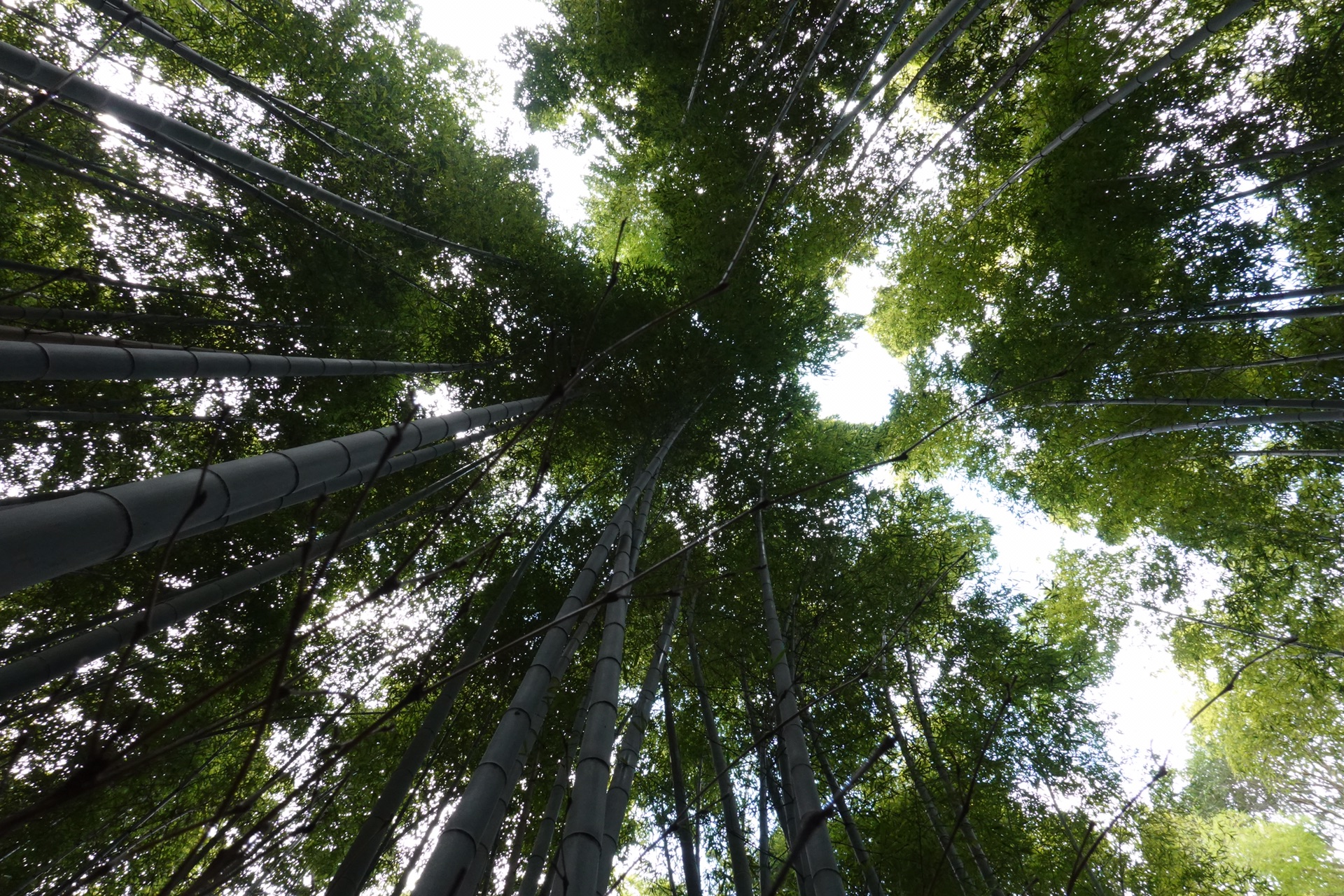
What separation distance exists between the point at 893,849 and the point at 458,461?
5442 mm

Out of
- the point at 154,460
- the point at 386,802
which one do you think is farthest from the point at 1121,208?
the point at 154,460

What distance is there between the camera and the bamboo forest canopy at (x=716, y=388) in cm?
411

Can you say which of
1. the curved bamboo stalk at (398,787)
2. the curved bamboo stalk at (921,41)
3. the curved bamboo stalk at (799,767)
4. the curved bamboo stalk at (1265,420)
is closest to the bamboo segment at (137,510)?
the curved bamboo stalk at (398,787)

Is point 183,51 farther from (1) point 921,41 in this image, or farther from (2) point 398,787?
(1) point 921,41

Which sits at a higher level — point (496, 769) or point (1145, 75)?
point (1145, 75)

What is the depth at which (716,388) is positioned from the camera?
633 centimetres

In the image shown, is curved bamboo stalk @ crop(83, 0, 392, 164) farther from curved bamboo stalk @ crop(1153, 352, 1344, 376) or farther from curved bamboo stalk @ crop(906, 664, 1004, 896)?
curved bamboo stalk @ crop(1153, 352, 1344, 376)

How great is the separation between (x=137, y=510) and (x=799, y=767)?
2516 mm

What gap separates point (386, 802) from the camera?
116 inches

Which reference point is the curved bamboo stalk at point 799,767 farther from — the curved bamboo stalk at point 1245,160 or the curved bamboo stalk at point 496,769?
the curved bamboo stalk at point 1245,160

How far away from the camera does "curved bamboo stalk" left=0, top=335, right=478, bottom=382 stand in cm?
209

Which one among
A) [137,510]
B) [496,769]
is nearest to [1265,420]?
[496,769]

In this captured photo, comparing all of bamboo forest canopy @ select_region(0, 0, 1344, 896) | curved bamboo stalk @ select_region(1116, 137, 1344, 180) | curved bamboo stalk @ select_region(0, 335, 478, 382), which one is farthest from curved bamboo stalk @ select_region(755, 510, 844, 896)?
curved bamboo stalk @ select_region(1116, 137, 1344, 180)

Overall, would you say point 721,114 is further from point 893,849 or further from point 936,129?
point 893,849
